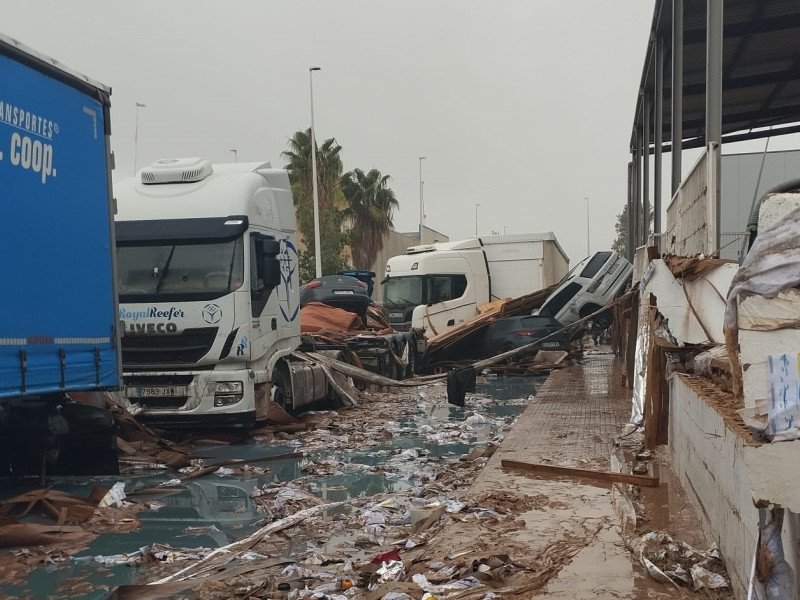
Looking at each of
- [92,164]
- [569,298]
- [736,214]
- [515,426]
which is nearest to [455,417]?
[515,426]

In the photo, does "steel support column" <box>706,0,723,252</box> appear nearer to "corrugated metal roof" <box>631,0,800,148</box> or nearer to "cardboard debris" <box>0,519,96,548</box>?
"corrugated metal roof" <box>631,0,800,148</box>

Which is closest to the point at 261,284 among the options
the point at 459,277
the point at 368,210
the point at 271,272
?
the point at 271,272

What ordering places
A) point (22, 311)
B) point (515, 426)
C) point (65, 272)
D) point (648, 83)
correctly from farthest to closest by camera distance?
point (648, 83) < point (515, 426) < point (65, 272) < point (22, 311)

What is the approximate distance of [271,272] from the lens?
11016 mm

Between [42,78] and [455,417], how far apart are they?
8.17 m

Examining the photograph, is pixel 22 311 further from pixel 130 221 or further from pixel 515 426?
pixel 515 426

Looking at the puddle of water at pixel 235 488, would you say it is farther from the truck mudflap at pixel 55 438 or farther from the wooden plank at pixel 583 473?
the wooden plank at pixel 583 473

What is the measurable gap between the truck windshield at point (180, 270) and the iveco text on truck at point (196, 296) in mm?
13

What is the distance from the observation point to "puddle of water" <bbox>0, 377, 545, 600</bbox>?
18.3 ft

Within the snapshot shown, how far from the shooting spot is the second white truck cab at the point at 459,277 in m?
22.6

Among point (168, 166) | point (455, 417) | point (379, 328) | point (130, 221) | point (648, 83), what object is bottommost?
point (455, 417)

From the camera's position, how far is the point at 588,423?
10.5 meters

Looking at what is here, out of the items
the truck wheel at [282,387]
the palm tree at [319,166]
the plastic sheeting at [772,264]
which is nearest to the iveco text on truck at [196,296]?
the truck wheel at [282,387]

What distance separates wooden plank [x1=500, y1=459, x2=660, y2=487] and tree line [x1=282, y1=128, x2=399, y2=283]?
28.3m
